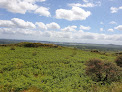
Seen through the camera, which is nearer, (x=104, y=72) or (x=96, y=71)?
(x=104, y=72)

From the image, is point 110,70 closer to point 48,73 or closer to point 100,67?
point 100,67

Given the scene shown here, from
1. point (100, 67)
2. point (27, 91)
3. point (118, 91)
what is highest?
point (100, 67)

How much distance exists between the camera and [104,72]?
11672mm

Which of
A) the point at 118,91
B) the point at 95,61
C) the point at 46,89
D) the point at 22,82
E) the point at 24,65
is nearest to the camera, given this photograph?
the point at 118,91

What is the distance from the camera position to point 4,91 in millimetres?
8742

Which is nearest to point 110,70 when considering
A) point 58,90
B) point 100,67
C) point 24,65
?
point 100,67

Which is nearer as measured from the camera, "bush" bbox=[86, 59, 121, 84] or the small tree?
"bush" bbox=[86, 59, 121, 84]

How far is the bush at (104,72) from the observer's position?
38.3 feet

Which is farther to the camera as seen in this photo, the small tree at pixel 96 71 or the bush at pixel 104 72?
the small tree at pixel 96 71

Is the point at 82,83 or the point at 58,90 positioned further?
the point at 82,83

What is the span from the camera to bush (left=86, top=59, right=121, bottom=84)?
11.7m

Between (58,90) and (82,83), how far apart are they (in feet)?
11.2

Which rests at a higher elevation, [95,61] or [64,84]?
[95,61]

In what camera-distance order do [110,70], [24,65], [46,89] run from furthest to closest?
[24,65] < [110,70] < [46,89]
